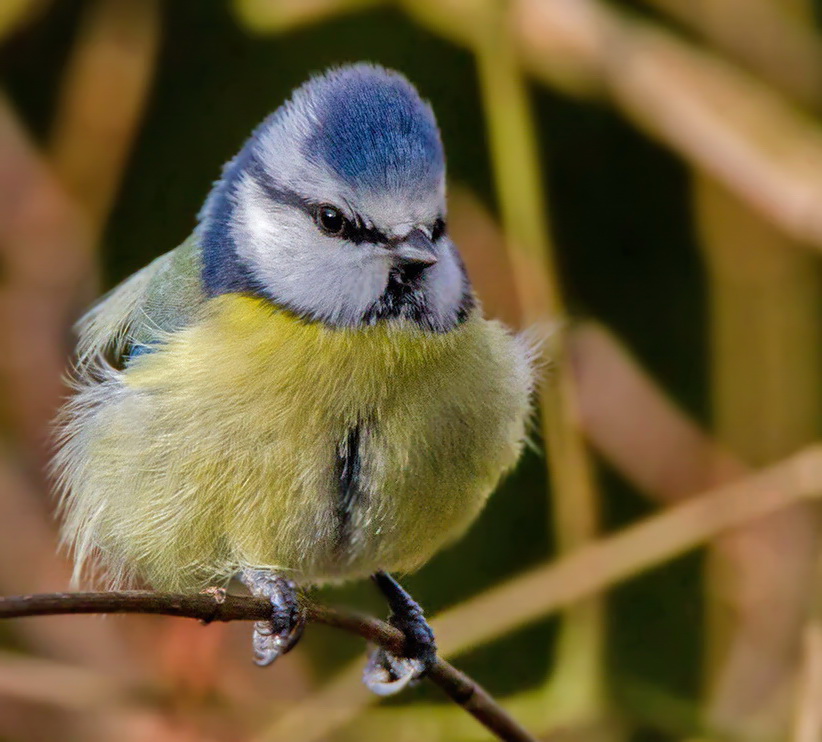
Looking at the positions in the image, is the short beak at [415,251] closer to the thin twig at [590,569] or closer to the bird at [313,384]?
the bird at [313,384]

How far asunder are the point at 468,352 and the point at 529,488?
0.98m

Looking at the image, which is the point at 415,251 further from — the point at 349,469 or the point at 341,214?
→ the point at 349,469

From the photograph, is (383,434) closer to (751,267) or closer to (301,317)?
(301,317)

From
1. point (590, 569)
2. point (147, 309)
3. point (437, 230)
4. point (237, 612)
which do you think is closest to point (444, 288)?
point (437, 230)

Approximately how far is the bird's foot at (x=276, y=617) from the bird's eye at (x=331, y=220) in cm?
41

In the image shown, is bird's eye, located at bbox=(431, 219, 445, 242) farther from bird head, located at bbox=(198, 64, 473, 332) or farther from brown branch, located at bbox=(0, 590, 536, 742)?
brown branch, located at bbox=(0, 590, 536, 742)

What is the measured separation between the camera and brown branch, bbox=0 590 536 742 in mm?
731

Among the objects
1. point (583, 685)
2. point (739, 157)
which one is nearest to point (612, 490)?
point (583, 685)

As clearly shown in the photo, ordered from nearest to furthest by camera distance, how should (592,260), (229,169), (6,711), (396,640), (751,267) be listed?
(396,640) → (229,169) → (6,711) → (751,267) → (592,260)

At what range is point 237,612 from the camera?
101 centimetres

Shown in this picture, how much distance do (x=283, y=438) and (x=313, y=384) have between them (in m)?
0.07

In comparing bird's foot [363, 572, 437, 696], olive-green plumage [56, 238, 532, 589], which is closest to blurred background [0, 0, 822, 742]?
bird's foot [363, 572, 437, 696]

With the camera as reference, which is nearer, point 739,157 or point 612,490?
point 739,157

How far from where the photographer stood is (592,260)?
7.78 ft
